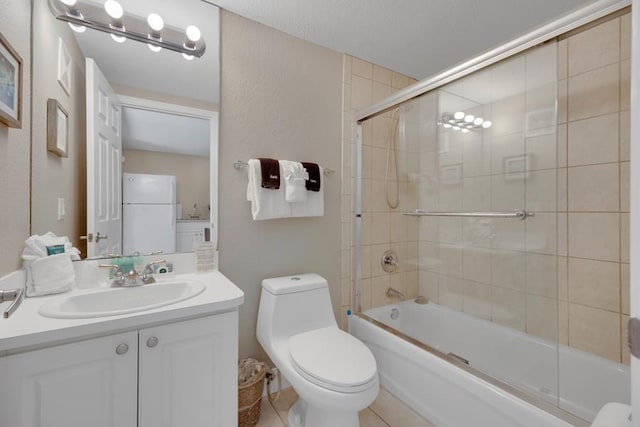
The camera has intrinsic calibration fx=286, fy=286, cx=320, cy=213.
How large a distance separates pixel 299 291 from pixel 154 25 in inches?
58.7

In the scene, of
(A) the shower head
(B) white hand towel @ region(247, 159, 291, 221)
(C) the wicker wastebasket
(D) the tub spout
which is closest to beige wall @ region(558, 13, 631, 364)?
(A) the shower head

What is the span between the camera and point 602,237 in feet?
4.67

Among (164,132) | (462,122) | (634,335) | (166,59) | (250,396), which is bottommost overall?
(250,396)

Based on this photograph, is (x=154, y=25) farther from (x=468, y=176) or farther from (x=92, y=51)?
(x=468, y=176)

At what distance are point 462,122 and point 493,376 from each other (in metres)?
1.39

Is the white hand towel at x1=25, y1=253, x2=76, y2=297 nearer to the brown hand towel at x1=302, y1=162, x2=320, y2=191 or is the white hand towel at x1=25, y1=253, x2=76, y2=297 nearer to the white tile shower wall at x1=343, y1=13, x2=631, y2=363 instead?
the brown hand towel at x1=302, y1=162, x2=320, y2=191

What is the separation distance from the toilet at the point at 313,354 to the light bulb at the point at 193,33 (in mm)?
1316

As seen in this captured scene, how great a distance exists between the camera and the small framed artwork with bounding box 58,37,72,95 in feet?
3.84

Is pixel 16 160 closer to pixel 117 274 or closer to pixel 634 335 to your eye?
pixel 117 274

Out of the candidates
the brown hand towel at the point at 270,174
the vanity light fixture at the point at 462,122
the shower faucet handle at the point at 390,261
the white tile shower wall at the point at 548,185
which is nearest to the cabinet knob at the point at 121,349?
the brown hand towel at the point at 270,174

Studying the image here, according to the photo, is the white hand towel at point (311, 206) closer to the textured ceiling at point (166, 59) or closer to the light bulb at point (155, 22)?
the textured ceiling at point (166, 59)

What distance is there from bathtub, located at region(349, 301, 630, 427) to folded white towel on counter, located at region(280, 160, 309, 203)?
37.3 inches

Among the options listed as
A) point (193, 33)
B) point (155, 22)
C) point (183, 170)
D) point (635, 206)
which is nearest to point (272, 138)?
point (183, 170)

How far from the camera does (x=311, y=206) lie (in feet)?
5.63
